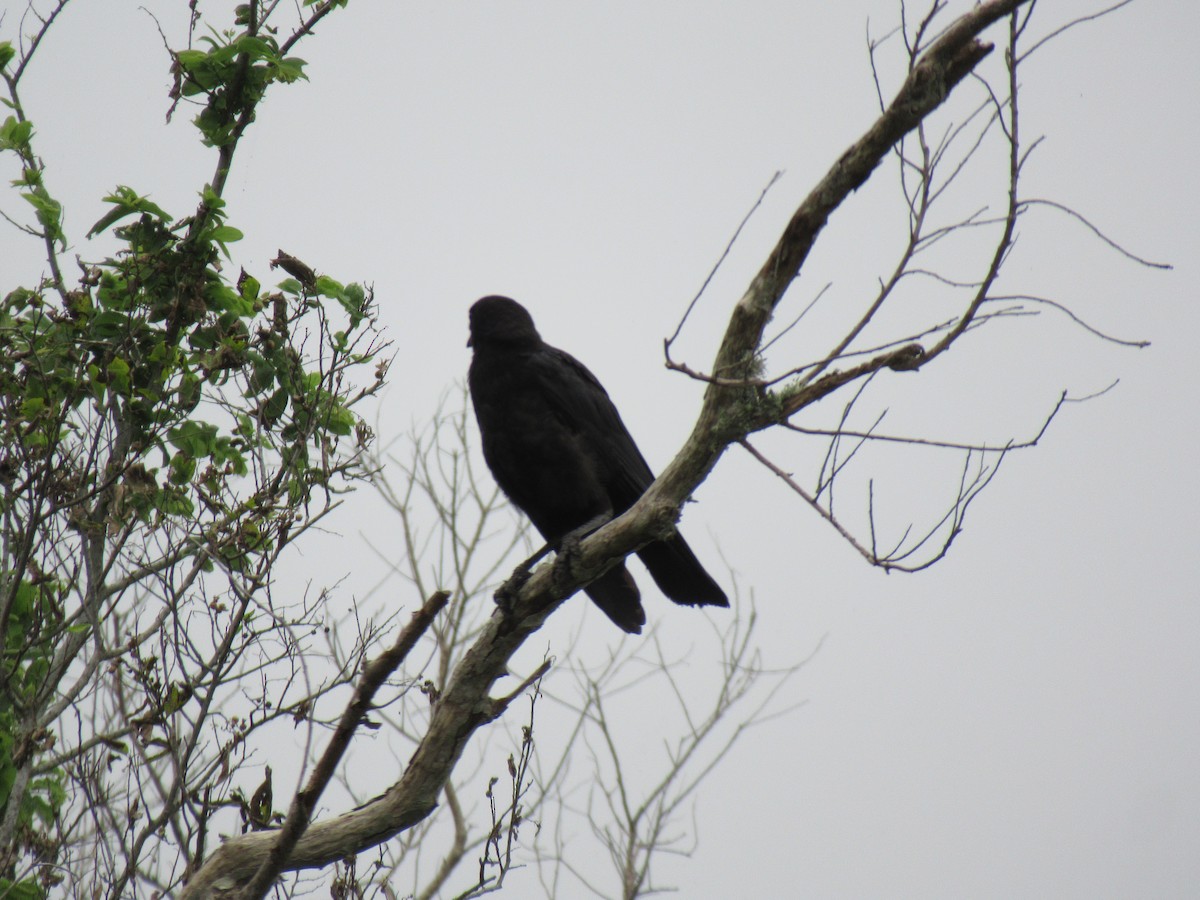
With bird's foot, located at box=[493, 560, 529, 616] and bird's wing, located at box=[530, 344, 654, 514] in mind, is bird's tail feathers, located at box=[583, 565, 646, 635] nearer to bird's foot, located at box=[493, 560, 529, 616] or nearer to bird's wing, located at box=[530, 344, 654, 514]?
bird's wing, located at box=[530, 344, 654, 514]

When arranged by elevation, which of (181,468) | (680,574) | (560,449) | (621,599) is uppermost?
(560,449)

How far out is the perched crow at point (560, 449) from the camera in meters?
4.69

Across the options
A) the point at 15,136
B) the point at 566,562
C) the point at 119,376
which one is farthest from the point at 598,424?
the point at 15,136

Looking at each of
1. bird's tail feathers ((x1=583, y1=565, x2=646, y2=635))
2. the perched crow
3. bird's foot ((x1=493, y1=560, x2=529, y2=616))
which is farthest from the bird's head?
bird's foot ((x1=493, y1=560, x2=529, y2=616))

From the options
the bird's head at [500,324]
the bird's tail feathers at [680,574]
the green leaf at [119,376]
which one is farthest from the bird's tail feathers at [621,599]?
the green leaf at [119,376]

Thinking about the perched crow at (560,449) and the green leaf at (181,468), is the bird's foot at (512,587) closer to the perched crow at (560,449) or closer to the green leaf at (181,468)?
the perched crow at (560,449)

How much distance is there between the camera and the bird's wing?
479 cm

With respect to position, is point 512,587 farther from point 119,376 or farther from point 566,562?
point 119,376

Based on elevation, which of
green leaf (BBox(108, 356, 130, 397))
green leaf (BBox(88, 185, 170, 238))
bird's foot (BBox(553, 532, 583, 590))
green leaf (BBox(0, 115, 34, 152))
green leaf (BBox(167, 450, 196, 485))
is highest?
green leaf (BBox(0, 115, 34, 152))

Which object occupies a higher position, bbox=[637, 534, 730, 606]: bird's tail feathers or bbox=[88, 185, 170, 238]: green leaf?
bbox=[88, 185, 170, 238]: green leaf

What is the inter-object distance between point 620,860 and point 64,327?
4648 mm

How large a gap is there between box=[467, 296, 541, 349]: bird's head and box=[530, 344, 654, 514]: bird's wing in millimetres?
219

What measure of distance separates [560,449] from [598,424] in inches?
9.7

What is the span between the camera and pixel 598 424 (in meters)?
4.83
